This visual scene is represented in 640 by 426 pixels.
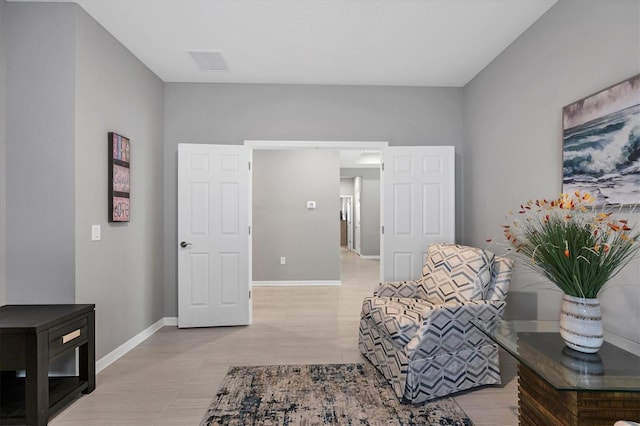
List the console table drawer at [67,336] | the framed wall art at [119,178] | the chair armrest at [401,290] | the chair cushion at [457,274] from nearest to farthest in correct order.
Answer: the console table drawer at [67,336], the chair cushion at [457,274], the framed wall art at [119,178], the chair armrest at [401,290]

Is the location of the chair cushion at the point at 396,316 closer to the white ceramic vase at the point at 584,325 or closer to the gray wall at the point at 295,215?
the white ceramic vase at the point at 584,325

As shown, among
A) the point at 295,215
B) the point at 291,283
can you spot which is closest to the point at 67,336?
the point at 291,283

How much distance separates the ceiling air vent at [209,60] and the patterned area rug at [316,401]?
2.83m

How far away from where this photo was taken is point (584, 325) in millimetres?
1581

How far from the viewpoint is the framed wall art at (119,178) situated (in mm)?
2855

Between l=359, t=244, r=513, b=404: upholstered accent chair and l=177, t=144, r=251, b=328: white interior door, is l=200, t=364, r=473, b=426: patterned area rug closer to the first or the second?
l=359, t=244, r=513, b=404: upholstered accent chair

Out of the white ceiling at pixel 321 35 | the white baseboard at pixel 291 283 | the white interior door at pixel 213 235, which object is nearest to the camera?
the white ceiling at pixel 321 35

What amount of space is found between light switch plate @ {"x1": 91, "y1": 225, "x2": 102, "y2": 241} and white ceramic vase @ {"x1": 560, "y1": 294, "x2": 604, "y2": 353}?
3.15m

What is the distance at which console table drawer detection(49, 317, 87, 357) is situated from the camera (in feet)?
6.68

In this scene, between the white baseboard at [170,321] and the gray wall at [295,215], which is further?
the gray wall at [295,215]

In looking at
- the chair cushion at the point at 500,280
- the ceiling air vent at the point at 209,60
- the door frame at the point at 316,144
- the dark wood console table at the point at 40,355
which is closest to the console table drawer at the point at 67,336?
the dark wood console table at the point at 40,355

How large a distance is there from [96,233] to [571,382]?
3.11 m

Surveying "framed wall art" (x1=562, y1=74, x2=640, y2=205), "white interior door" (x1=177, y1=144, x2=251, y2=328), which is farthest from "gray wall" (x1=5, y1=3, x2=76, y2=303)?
"framed wall art" (x1=562, y1=74, x2=640, y2=205)

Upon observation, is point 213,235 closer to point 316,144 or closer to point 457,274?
point 316,144
